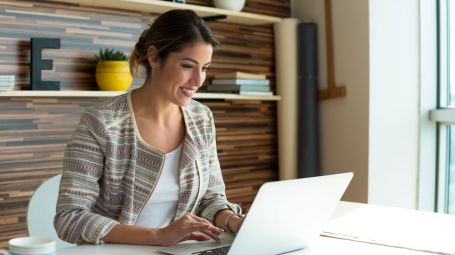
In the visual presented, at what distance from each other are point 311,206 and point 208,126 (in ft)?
1.96

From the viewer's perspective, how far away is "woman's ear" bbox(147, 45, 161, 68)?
2.14m

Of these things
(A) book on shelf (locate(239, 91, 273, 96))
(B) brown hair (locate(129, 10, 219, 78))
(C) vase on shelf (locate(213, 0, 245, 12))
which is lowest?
(A) book on shelf (locate(239, 91, 273, 96))

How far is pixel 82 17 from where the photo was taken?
3264mm

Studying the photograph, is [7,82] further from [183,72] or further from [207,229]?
[207,229]

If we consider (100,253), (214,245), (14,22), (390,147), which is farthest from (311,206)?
(390,147)

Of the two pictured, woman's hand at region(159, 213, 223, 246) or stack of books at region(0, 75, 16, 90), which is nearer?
woman's hand at region(159, 213, 223, 246)

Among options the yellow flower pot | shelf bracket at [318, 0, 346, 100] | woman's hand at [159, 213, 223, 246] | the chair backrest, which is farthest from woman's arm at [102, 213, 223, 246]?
shelf bracket at [318, 0, 346, 100]

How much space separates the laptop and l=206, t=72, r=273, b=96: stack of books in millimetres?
1940

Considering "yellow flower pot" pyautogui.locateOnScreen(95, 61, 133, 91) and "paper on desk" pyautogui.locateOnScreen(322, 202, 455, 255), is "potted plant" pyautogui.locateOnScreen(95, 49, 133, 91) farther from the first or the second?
"paper on desk" pyautogui.locateOnScreen(322, 202, 455, 255)

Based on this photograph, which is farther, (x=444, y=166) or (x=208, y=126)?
(x=444, y=166)

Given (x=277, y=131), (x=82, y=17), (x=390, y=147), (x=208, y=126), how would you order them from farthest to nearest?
(x=277, y=131)
(x=390, y=147)
(x=82, y=17)
(x=208, y=126)

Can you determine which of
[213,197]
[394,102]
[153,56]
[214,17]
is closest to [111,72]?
[214,17]

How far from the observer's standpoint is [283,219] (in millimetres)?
1710

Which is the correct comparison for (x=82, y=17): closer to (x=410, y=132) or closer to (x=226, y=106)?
(x=226, y=106)
